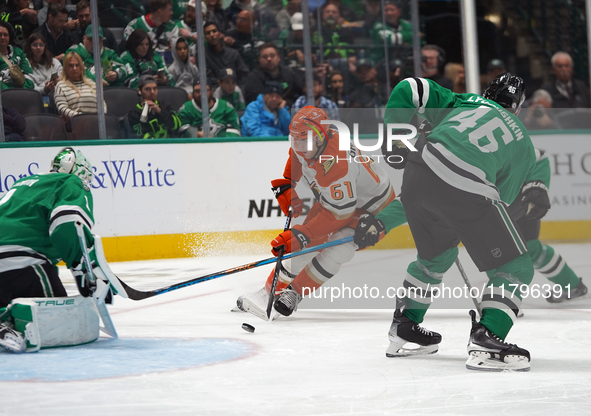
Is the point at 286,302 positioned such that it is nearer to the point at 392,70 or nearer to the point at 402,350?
the point at 402,350

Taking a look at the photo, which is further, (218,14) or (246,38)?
(246,38)

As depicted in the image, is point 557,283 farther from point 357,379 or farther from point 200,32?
point 200,32

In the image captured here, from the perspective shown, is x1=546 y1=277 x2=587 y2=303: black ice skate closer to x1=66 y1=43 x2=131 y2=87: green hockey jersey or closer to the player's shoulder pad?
the player's shoulder pad

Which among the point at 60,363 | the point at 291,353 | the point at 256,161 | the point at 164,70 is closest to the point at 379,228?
the point at 291,353

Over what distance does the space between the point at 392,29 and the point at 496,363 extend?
5.07 m

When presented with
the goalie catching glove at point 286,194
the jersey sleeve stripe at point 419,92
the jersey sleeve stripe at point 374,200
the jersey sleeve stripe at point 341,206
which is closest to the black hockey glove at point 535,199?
the jersey sleeve stripe at point 374,200

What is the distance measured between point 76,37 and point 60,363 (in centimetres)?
416

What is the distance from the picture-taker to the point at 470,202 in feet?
7.35

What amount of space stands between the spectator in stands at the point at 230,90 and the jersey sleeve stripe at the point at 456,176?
4.29 m

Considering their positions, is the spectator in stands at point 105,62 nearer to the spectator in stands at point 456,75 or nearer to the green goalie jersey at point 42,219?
the spectator in stands at point 456,75

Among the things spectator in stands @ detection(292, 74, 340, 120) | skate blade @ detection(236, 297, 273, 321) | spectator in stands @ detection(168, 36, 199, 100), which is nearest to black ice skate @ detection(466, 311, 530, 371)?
skate blade @ detection(236, 297, 273, 321)

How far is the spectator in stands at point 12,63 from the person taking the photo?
19.0 ft

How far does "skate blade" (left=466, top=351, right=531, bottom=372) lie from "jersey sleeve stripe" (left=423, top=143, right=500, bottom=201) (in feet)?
1.58

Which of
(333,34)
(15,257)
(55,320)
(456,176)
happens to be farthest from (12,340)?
(333,34)
